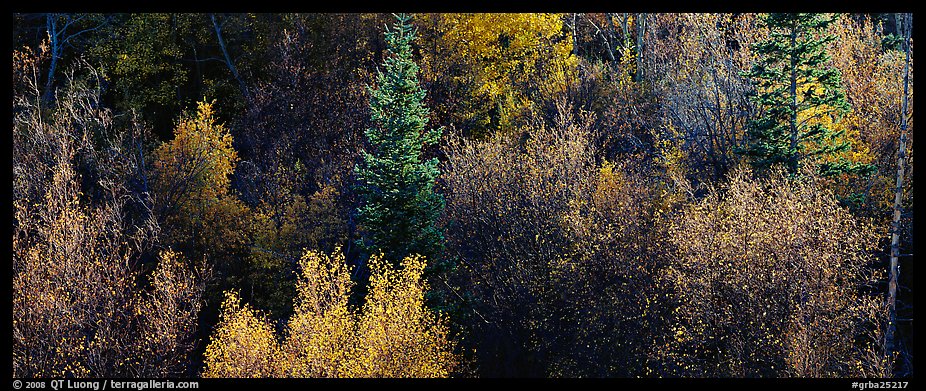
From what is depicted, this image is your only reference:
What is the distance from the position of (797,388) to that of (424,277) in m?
15.0

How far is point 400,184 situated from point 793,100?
54.2 ft

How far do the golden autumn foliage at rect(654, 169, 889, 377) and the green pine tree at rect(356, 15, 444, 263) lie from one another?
997 centimetres

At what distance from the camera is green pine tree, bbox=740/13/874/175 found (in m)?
35.0

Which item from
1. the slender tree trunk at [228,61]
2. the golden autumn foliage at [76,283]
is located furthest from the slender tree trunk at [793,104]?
the slender tree trunk at [228,61]

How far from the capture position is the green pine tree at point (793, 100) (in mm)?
35031

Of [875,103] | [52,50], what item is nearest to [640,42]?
[875,103]

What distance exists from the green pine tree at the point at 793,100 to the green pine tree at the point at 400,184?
13.4 meters

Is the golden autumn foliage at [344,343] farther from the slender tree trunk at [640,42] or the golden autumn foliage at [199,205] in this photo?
the slender tree trunk at [640,42]

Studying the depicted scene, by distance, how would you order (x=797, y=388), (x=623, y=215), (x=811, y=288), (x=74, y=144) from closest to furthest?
(x=797, y=388), (x=811, y=288), (x=623, y=215), (x=74, y=144)

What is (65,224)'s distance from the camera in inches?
1332

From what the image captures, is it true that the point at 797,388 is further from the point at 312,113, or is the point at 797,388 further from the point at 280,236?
the point at 312,113

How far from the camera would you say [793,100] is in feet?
118

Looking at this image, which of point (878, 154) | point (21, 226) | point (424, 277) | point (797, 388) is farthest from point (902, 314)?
point (21, 226)

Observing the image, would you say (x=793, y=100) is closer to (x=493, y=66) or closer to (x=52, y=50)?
(x=493, y=66)
